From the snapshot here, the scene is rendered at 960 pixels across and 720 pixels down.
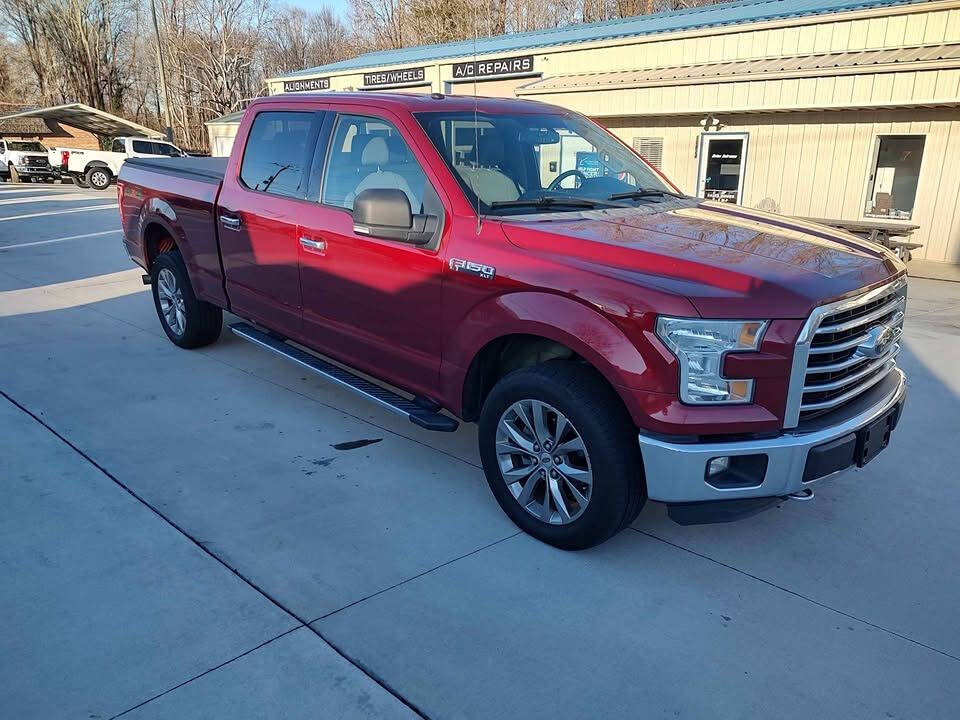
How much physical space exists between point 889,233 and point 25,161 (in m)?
27.6

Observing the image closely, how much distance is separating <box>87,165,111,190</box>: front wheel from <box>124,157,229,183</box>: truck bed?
2087 centimetres

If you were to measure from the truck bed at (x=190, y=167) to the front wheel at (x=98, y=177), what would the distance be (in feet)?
68.5

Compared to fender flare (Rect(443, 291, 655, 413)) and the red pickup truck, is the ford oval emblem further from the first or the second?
fender flare (Rect(443, 291, 655, 413))

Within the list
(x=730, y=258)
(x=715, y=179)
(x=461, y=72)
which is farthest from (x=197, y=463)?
(x=461, y=72)

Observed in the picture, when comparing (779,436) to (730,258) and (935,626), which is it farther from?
(935,626)

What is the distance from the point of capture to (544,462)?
329 cm

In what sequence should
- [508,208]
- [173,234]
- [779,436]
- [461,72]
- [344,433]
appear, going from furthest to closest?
[461,72]
[173,234]
[344,433]
[508,208]
[779,436]

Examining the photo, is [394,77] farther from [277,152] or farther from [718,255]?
[718,255]

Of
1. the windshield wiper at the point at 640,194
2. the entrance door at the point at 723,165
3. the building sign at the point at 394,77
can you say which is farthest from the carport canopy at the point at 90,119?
the windshield wiper at the point at 640,194

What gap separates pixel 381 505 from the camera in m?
3.71

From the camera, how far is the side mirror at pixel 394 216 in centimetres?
355

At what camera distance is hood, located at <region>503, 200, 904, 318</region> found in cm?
275

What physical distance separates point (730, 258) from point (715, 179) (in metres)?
A: 12.1

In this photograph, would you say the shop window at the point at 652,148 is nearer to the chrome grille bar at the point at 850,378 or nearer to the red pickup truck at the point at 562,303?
the red pickup truck at the point at 562,303
